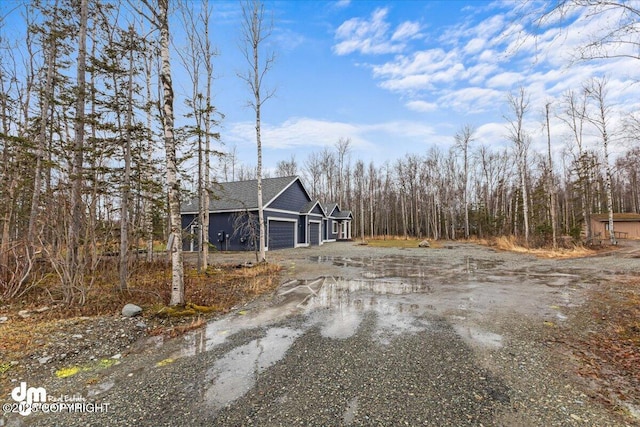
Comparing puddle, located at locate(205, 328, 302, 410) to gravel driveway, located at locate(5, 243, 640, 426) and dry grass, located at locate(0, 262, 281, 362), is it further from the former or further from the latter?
dry grass, located at locate(0, 262, 281, 362)

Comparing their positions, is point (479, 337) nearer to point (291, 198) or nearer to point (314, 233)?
point (291, 198)

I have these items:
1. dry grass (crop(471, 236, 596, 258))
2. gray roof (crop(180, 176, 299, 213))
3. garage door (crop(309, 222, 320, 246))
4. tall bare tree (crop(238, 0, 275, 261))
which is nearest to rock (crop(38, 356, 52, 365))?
tall bare tree (crop(238, 0, 275, 261))

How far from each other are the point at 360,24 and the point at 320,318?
36.8 feet

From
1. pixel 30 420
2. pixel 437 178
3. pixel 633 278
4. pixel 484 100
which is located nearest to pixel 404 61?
pixel 484 100

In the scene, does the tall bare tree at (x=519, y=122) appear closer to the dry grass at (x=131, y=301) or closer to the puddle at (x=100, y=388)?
the dry grass at (x=131, y=301)

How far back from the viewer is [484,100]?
42.6ft

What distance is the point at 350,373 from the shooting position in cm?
298

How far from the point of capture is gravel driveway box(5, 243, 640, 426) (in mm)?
2305

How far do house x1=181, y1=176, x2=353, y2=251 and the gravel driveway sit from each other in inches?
468

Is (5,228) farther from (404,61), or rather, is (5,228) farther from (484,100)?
(484,100)

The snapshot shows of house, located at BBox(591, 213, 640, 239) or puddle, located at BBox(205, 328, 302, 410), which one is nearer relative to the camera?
puddle, located at BBox(205, 328, 302, 410)

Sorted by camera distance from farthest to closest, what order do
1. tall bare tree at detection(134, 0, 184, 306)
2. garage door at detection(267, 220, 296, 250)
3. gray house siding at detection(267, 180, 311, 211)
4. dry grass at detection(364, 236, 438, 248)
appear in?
dry grass at detection(364, 236, 438, 248)
gray house siding at detection(267, 180, 311, 211)
garage door at detection(267, 220, 296, 250)
tall bare tree at detection(134, 0, 184, 306)

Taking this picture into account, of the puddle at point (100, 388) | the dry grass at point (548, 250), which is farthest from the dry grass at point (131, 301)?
the dry grass at point (548, 250)

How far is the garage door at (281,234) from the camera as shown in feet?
62.1
